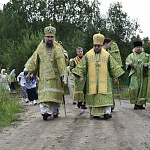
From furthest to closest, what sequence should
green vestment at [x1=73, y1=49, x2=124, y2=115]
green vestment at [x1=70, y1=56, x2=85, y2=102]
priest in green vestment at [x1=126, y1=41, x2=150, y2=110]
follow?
green vestment at [x1=70, y1=56, x2=85, y2=102]
priest in green vestment at [x1=126, y1=41, x2=150, y2=110]
green vestment at [x1=73, y1=49, x2=124, y2=115]

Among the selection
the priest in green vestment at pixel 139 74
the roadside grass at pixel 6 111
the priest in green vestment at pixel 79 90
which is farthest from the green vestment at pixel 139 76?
the roadside grass at pixel 6 111

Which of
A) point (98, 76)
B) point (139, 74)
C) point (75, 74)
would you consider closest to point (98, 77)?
point (98, 76)

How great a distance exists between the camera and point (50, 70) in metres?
12.3

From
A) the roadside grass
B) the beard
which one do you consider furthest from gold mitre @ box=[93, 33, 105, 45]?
the roadside grass

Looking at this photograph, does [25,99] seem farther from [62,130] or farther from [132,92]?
[62,130]

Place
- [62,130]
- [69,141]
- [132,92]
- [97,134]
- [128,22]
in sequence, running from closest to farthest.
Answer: [69,141] → [97,134] → [62,130] → [132,92] → [128,22]

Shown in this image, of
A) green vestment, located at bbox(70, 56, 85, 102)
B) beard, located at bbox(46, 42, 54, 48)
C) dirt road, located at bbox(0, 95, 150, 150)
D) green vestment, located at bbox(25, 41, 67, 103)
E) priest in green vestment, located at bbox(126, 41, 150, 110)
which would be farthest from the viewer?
green vestment, located at bbox(70, 56, 85, 102)

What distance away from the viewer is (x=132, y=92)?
1585 centimetres

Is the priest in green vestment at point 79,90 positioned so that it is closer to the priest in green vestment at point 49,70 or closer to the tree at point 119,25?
the priest in green vestment at point 49,70

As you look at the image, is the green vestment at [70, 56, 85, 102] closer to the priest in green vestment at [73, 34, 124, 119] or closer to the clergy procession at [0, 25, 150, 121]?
the clergy procession at [0, 25, 150, 121]

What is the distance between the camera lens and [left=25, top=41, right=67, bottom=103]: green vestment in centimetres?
1218

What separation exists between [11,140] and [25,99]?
13.7m

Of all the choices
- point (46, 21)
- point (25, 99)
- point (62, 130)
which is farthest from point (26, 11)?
point (62, 130)

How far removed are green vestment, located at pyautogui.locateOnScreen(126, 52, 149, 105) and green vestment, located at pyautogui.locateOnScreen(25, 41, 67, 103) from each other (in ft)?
12.6
